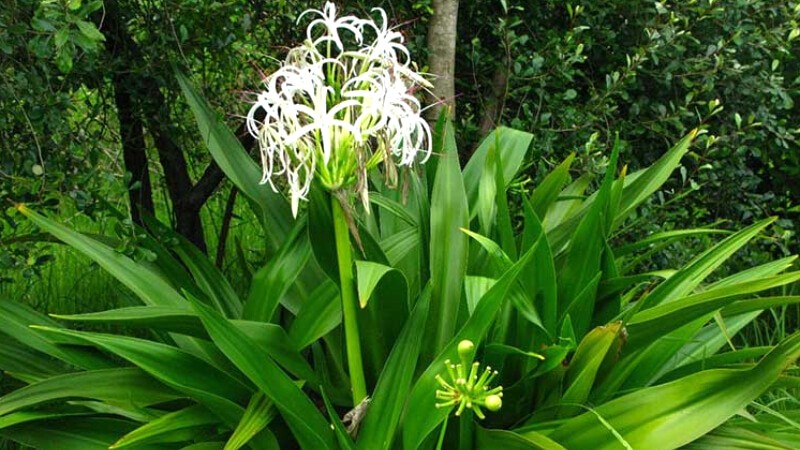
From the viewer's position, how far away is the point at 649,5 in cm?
395

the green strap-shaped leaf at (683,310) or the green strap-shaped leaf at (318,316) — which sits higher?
the green strap-shaped leaf at (683,310)

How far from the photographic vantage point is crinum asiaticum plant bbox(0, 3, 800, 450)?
2303mm

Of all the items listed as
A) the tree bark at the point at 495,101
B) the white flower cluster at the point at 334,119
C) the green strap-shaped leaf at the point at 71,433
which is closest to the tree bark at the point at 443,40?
the tree bark at the point at 495,101

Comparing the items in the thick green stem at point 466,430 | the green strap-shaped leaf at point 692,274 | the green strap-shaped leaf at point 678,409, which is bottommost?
the thick green stem at point 466,430

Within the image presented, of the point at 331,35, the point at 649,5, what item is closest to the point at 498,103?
the point at 649,5

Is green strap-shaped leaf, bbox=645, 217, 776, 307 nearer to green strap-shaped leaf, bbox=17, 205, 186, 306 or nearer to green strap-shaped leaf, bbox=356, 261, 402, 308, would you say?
green strap-shaped leaf, bbox=356, 261, 402, 308

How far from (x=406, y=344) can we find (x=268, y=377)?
0.33 meters

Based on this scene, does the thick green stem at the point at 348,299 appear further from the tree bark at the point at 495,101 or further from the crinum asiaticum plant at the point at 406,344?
the tree bark at the point at 495,101

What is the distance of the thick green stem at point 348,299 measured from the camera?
227cm

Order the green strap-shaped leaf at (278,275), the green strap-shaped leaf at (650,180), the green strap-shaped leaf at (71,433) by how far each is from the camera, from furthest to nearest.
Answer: the green strap-shaped leaf at (650,180), the green strap-shaped leaf at (278,275), the green strap-shaped leaf at (71,433)

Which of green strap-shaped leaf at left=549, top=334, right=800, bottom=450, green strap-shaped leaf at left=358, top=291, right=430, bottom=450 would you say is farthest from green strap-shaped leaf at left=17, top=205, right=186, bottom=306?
green strap-shaped leaf at left=549, top=334, right=800, bottom=450

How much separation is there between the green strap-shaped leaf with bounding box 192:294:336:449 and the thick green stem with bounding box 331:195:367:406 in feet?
0.40

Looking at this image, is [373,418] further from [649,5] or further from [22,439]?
[649,5]

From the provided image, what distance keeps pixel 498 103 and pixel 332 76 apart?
6.03 ft
